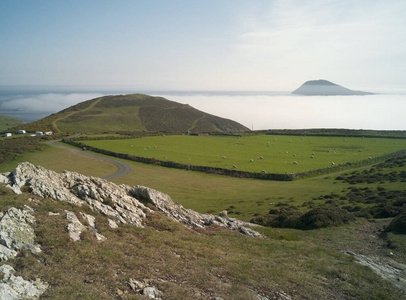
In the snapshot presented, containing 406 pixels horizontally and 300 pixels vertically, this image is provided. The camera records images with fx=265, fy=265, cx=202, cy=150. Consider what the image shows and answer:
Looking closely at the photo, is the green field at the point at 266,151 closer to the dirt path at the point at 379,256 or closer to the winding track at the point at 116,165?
the winding track at the point at 116,165

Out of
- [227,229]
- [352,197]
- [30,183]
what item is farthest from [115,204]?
[352,197]

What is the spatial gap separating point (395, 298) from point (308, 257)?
6.05 meters

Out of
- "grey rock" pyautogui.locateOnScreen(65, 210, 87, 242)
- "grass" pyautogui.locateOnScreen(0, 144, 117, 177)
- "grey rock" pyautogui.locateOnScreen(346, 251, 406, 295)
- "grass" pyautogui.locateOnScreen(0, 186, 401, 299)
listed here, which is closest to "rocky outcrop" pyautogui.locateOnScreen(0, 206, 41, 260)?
"grass" pyautogui.locateOnScreen(0, 186, 401, 299)

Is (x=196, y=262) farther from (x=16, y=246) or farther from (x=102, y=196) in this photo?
(x=102, y=196)

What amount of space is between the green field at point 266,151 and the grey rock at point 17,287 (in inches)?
2509

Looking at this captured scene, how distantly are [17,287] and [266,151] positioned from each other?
307 ft

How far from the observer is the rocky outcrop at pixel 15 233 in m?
12.4

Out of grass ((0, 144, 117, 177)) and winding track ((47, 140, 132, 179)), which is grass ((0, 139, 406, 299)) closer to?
winding track ((47, 140, 132, 179))

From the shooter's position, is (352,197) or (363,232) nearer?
(363,232)

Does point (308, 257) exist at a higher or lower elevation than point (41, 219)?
lower

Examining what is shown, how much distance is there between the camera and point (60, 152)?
3548 inches

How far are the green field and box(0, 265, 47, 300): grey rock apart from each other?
63739 millimetres

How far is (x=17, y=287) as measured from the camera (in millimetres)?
10109

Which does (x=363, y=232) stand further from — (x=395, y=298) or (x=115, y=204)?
(x=115, y=204)
